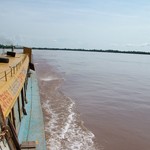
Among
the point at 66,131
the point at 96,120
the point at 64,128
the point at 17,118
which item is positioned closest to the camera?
the point at 17,118

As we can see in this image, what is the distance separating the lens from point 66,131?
12391 millimetres

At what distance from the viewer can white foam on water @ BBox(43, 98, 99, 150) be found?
10.9 metres

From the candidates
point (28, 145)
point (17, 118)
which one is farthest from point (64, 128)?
point (28, 145)

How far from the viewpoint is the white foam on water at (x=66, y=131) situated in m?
10.9

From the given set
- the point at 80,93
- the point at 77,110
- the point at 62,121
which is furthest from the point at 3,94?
the point at 80,93

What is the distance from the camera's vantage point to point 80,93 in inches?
855

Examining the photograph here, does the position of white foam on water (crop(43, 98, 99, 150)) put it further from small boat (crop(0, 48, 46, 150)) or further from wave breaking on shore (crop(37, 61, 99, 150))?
small boat (crop(0, 48, 46, 150))

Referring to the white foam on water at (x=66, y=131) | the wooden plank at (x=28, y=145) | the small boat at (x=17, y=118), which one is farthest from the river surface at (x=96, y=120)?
the wooden plank at (x=28, y=145)

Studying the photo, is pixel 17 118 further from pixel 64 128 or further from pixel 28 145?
pixel 64 128

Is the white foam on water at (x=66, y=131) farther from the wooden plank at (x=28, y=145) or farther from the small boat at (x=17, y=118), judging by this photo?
the wooden plank at (x=28, y=145)

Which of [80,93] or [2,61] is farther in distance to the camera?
[80,93]

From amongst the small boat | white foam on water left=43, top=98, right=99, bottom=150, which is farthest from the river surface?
the small boat

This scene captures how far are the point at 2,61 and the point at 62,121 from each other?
422cm

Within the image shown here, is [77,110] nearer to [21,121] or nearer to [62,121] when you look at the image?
[62,121]
